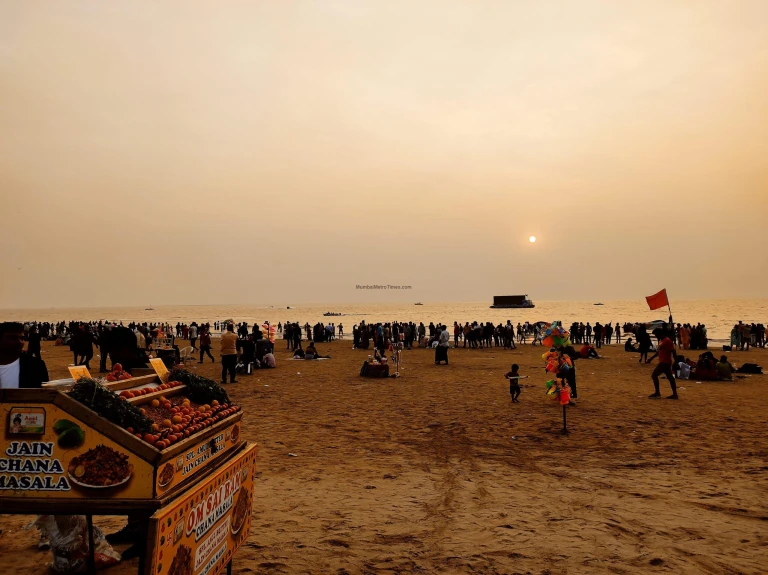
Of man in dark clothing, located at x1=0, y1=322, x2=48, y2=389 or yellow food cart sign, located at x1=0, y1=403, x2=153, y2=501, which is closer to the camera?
yellow food cart sign, located at x1=0, y1=403, x2=153, y2=501

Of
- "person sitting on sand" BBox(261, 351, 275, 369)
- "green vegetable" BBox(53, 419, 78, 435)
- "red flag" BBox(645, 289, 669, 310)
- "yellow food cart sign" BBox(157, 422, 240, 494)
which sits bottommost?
"person sitting on sand" BBox(261, 351, 275, 369)

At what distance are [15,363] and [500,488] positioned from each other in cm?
576

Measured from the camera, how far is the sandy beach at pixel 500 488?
190 inches

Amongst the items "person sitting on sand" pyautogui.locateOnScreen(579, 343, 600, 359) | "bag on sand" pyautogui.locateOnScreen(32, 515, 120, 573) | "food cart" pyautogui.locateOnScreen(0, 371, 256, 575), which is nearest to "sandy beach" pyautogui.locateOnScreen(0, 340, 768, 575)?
"bag on sand" pyautogui.locateOnScreen(32, 515, 120, 573)

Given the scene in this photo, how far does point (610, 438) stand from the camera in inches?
379

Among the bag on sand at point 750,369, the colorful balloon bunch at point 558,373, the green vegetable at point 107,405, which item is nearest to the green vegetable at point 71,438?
the green vegetable at point 107,405

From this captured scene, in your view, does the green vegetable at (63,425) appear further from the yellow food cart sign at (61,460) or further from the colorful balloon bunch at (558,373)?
the colorful balloon bunch at (558,373)

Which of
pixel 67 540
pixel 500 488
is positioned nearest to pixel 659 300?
pixel 500 488

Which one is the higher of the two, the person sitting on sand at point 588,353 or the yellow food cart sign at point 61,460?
the yellow food cart sign at point 61,460

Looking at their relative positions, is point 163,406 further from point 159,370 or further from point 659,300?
point 659,300

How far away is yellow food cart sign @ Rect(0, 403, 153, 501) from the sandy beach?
68.8 inches

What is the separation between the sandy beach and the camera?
484 cm

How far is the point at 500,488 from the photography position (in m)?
6.83

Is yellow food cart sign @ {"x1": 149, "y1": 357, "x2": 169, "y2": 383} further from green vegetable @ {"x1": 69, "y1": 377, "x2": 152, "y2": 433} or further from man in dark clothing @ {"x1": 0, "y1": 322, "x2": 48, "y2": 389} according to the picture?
green vegetable @ {"x1": 69, "y1": 377, "x2": 152, "y2": 433}
